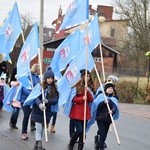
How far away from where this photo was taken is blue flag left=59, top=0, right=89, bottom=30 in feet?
30.2

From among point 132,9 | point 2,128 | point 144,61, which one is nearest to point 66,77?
point 2,128

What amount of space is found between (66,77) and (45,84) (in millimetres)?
993

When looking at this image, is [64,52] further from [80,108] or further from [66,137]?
[80,108]

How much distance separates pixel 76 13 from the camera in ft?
31.0

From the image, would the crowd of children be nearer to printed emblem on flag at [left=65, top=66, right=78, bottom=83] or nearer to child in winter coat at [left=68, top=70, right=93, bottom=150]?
child in winter coat at [left=68, top=70, right=93, bottom=150]

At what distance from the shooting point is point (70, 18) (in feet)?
31.8

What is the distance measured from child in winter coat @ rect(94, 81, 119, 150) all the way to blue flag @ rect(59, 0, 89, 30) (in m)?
1.67

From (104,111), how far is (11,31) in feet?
13.1

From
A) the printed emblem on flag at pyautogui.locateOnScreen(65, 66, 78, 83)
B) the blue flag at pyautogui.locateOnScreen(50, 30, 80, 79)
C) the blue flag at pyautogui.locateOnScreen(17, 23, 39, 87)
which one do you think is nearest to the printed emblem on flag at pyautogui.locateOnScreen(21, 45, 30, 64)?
the blue flag at pyautogui.locateOnScreen(17, 23, 39, 87)

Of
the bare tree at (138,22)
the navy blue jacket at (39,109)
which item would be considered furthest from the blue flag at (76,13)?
the bare tree at (138,22)

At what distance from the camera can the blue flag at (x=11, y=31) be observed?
1105 cm

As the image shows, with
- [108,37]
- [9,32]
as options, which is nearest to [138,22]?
[9,32]

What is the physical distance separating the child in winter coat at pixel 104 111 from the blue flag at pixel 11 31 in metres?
3.46

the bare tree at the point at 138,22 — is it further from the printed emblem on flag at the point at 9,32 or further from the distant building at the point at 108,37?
the printed emblem on flag at the point at 9,32
